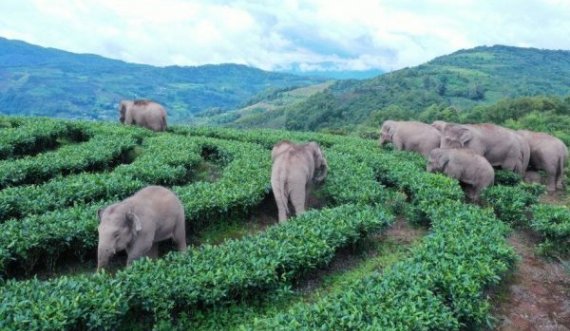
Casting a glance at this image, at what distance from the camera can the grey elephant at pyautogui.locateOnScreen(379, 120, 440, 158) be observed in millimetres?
18844

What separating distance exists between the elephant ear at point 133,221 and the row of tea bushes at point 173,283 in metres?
0.56

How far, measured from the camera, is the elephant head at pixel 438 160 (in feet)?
48.3

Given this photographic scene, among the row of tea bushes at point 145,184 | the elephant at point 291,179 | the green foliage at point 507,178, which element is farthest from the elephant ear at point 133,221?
the green foliage at point 507,178

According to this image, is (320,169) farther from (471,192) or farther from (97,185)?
(97,185)

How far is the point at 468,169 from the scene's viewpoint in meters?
14.3

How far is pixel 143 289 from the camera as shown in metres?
7.62

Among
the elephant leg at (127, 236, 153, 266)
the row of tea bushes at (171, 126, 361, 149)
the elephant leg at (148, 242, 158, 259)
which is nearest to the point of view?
the elephant leg at (127, 236, 153, 266)

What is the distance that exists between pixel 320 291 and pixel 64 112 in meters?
202

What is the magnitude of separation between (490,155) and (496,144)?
1.31 ft

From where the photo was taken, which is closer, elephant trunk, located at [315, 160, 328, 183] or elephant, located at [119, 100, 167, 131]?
elephant trunk, located at [315, 160, 328, 183]

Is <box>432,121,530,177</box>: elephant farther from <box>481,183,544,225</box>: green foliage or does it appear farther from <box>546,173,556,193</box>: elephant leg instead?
<box>481,183,544,225</box>: green foliage

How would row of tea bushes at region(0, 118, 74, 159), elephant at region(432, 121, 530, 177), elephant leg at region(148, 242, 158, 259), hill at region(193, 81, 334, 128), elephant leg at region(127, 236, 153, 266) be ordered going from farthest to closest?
hill at region(193, 81, 334, 128), row of tea bushes at region(0, 118, 74, 159), elephant at region(432, 121, 530, 177), elephant leg at region(148, 242, 158, 259), elephant leg at region(127, 236, 153, 266)

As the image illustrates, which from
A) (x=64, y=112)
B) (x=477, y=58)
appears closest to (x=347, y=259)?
(x=477, y=58)

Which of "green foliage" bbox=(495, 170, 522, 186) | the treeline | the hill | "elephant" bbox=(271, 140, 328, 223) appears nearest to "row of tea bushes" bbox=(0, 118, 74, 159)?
"elephant" bbox=(271, 140, 328, 223)
